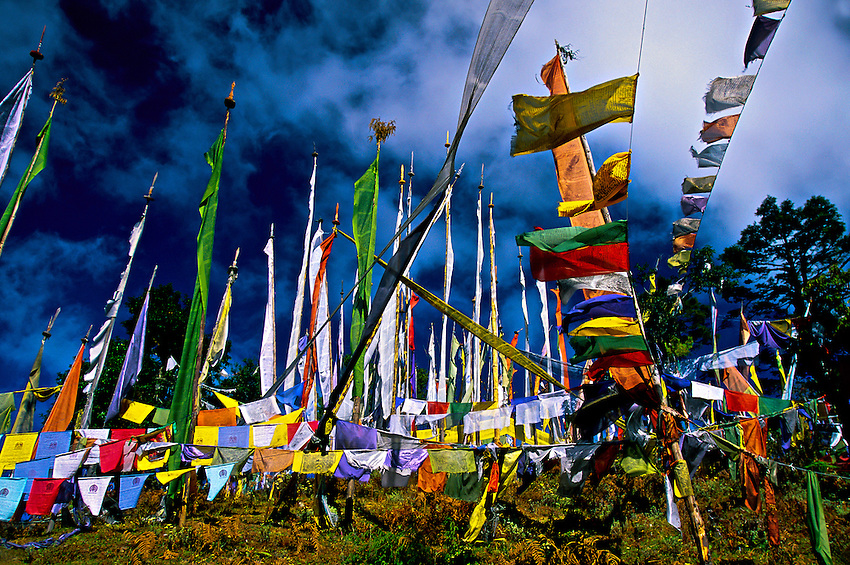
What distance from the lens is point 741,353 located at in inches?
463

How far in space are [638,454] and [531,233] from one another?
4733mm

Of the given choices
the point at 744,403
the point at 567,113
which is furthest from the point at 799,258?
the point at 567,113

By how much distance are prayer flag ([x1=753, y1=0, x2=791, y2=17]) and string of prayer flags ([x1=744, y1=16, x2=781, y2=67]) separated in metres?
0.08

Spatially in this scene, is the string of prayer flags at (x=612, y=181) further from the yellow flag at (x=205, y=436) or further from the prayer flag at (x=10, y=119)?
the prayer flag at (x=10, y=119)

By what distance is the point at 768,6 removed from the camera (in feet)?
17.8

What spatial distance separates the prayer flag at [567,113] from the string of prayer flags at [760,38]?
1.52m

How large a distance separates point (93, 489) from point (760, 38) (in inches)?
518

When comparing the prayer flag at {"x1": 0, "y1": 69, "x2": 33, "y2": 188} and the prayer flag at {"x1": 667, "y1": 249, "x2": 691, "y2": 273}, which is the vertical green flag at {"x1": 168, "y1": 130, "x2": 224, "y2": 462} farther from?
the prayer flag at {"x1": 667, "y1": 249, "x2": 691, "y2": 273}

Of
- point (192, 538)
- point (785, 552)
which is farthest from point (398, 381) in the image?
point (785, 552)

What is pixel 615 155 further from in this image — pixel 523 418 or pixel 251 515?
pixel 251 515

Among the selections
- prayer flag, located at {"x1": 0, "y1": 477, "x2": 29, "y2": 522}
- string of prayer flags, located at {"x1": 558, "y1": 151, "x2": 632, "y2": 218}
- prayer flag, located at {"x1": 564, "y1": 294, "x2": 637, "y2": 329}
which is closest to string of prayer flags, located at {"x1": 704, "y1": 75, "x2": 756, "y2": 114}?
string of prayer flags, located at {"x1": 558, "y1": 151, "x2": 632, "y2": 218}

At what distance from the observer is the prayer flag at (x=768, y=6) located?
539 centimetres

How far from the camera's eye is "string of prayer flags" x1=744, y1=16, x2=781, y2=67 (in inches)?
217

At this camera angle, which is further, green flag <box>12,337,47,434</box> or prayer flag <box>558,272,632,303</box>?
green flag <box>12,337,47,434</box>
